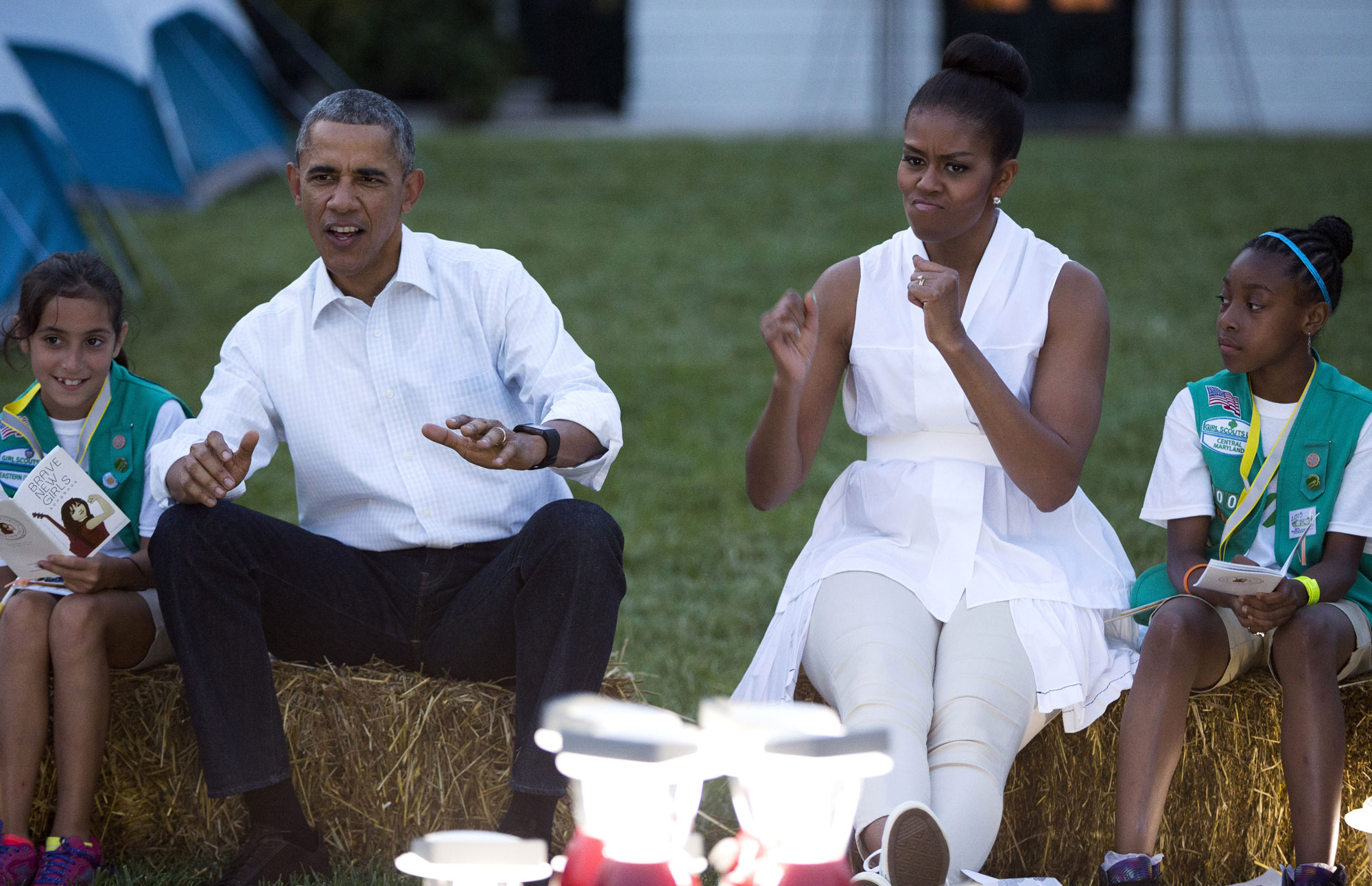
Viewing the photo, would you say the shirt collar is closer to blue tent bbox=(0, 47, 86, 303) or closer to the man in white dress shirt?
the man in white dress shirt

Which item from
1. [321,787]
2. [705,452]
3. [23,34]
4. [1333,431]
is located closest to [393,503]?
[321,787]

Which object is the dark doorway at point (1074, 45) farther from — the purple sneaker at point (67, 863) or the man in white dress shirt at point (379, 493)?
the purple sneaker at point (67, 863)

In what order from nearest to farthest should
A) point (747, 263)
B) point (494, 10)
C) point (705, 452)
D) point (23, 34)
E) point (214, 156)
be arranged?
1. point (705, 452)
2. point (23, 34)
3. point (747, 263)
4. point (214, 156)
5. point (494, 10)

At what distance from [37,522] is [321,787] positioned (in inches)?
29.5

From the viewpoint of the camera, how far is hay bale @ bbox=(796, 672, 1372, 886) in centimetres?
269

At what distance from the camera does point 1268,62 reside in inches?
637

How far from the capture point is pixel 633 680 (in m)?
2.85

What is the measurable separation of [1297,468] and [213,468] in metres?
2.04

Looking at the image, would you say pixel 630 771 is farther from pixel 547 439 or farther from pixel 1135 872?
pixel 1135 872

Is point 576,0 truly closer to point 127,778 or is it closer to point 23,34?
point 23,34

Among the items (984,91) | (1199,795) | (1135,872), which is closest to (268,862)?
(1135,872)

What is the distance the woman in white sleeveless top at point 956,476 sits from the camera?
252cm

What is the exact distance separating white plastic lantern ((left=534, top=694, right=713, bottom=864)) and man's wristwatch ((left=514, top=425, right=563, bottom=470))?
1066 mm

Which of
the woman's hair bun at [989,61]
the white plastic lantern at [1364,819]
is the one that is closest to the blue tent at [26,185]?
the woman's hair bun at [989,61]
